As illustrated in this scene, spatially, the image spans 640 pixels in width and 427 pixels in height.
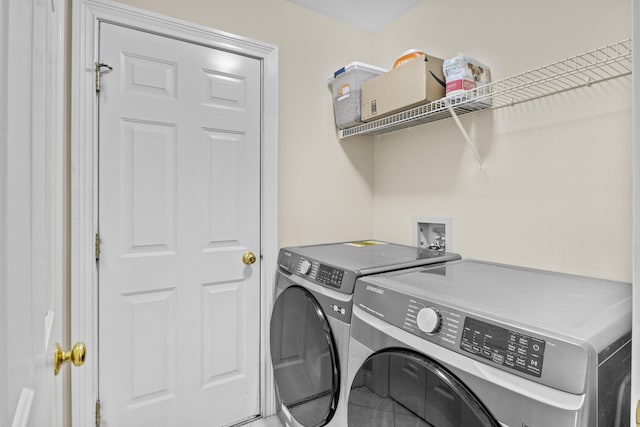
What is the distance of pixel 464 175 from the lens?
1764 millimetres

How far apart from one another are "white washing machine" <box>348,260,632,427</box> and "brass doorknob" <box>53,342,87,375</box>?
0.79m

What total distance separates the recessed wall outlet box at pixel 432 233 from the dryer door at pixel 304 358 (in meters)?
0.83

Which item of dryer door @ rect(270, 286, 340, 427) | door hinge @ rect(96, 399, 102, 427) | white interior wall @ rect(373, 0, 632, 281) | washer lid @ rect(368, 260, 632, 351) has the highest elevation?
white interior wall @ rect(373, 0, 632, 281)

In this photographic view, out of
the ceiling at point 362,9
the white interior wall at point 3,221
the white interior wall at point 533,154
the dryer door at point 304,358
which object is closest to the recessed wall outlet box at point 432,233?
the white interior wall at point 533,154

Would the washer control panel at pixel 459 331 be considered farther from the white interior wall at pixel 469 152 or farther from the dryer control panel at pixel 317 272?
the white interior wall at pixel 469 152

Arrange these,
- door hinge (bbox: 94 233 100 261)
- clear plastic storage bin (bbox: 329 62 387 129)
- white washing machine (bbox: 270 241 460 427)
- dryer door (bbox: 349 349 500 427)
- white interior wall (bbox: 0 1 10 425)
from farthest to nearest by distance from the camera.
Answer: clear plastic storage bin (bbox: 329 62 387 129)
door hinge (bbox: 94 233 100 261)
white washing machine (bbox: 270 241 460 427)
dryer door (bbox: 349 349 500 427)
white interior wall (bbox: 0 1 10 425)

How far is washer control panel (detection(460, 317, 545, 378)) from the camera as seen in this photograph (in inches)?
28.5

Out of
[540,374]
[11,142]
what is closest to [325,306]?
[540,374]

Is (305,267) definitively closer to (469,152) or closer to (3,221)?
(469,152)

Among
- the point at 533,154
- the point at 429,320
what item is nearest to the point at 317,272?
the point at 429,320

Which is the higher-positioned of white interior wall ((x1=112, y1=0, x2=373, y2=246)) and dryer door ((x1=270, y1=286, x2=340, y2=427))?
white interior wall ((x1=112, y1=0, x2=373, y2=246))

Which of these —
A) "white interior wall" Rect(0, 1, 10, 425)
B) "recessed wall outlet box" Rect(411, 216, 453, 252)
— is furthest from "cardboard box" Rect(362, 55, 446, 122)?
"white interior wall" Rect(0, 1, 10, 425)

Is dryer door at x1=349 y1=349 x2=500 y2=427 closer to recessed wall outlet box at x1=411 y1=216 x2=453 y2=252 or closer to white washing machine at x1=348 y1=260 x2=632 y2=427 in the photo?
white washing machine at x1=348 y1=260 x2=632 y2=427

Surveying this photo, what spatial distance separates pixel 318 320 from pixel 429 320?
0.61 meters
